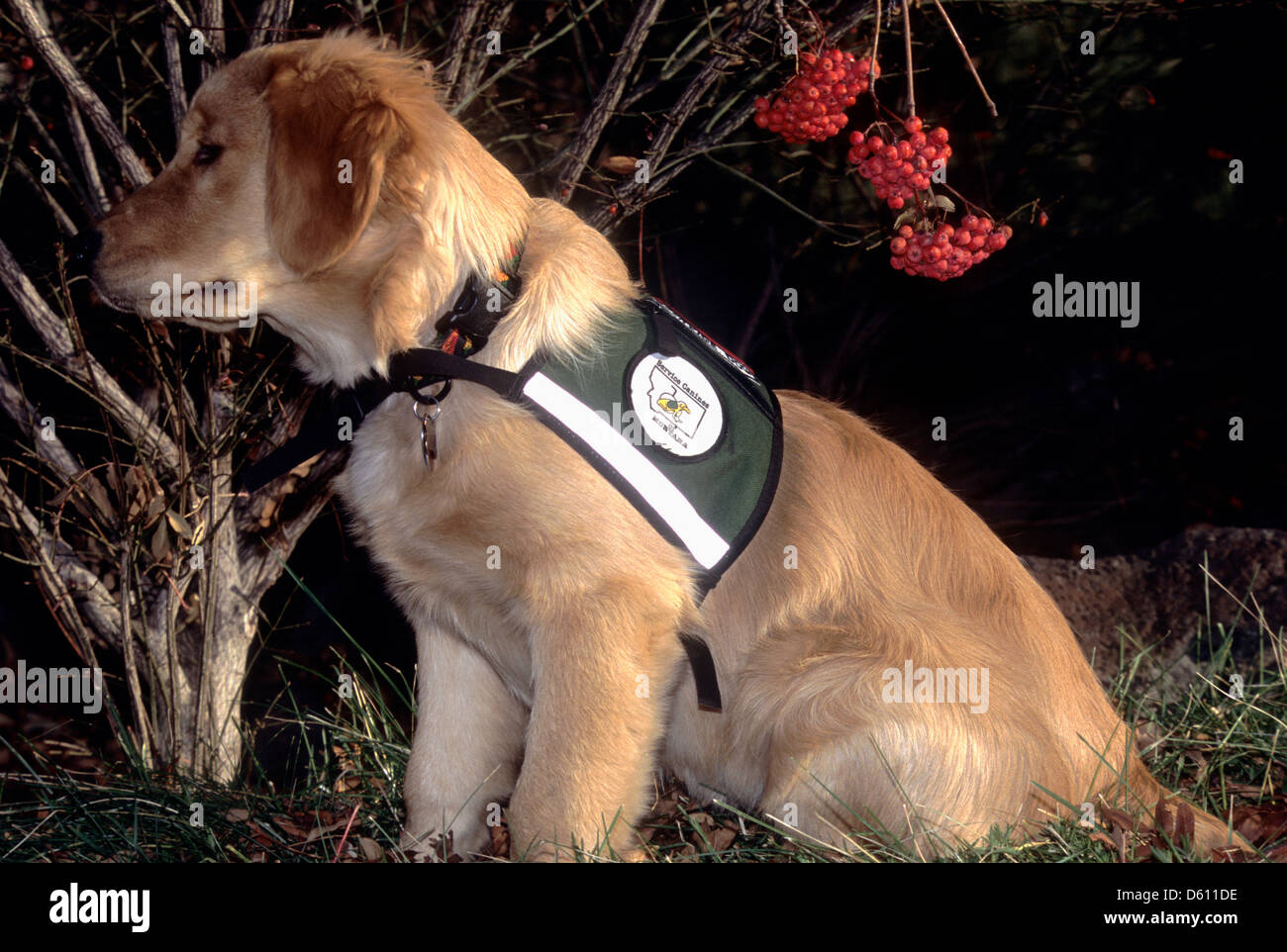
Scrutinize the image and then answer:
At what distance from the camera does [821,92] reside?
10.2 feet

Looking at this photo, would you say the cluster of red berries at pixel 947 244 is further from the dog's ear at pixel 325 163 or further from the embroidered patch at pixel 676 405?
the dog's ear at pixel 325 163

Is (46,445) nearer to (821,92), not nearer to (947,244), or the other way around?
(821,92)

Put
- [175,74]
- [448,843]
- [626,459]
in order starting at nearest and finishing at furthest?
[626,459]
[448,843]
[175,74]

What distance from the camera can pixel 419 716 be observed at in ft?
11.1

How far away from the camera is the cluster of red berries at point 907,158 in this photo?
300 cm

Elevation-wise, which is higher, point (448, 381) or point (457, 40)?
point (457, 40)

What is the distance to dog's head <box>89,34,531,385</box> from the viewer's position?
2824 millimetres

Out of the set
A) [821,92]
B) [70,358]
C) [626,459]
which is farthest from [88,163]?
[821,92]

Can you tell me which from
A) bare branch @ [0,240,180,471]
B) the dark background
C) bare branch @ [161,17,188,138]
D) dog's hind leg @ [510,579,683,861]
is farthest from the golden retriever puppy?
the dark background

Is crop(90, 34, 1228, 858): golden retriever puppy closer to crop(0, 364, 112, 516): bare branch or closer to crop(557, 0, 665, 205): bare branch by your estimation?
crop(557, 0, 665, 205): bare branch

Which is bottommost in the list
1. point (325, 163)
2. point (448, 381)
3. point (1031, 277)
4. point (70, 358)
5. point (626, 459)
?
point (626, 459)

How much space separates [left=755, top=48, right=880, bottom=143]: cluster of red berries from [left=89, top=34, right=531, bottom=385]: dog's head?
0.80 metres

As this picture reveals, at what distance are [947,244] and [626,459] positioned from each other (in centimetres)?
110

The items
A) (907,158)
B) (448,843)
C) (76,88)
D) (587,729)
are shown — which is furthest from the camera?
(76,88)
